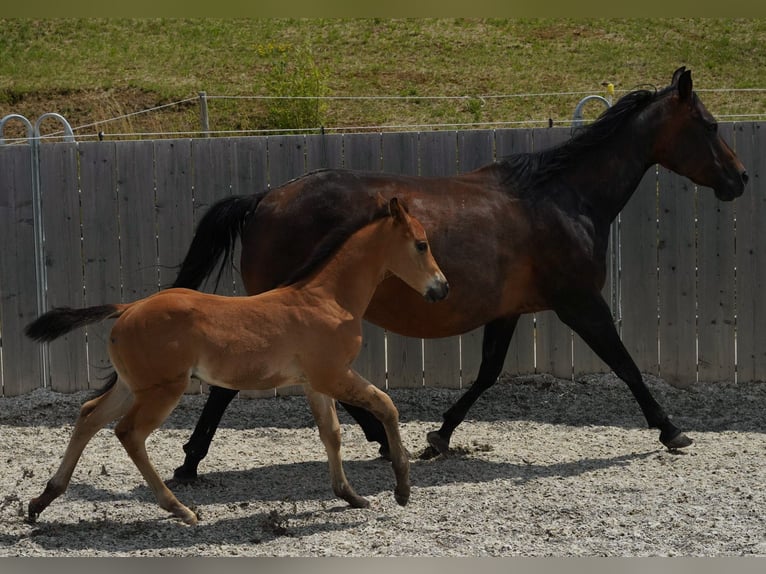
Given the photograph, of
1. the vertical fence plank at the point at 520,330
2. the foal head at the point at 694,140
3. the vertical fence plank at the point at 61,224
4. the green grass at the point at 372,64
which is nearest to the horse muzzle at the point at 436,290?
the foal head at the point at 694,140

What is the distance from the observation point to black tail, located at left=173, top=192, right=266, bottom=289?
20.0 ft

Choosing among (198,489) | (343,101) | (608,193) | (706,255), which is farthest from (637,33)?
(198,489)

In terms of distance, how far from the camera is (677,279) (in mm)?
8164

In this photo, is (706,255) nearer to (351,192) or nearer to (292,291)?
(351,192)

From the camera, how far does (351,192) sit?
620cm

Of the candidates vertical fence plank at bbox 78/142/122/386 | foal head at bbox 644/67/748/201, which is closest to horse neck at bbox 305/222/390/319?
foal head at bbox 644/67/748/201

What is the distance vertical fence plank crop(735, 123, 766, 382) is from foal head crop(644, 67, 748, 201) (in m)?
1.52

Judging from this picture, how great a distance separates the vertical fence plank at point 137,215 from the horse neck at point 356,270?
3288 mm

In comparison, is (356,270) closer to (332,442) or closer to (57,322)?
(332,442)

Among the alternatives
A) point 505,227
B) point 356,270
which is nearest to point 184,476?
point 356,270

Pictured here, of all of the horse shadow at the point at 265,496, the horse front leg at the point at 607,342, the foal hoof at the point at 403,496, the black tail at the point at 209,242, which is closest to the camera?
the horse shadow at the point at 265,496

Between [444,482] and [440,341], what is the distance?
239cm

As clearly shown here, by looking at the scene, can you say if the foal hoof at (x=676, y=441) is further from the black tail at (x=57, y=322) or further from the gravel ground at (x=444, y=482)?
the black tail at (x=57, y=322)

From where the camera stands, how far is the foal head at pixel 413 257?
512 centimetres
